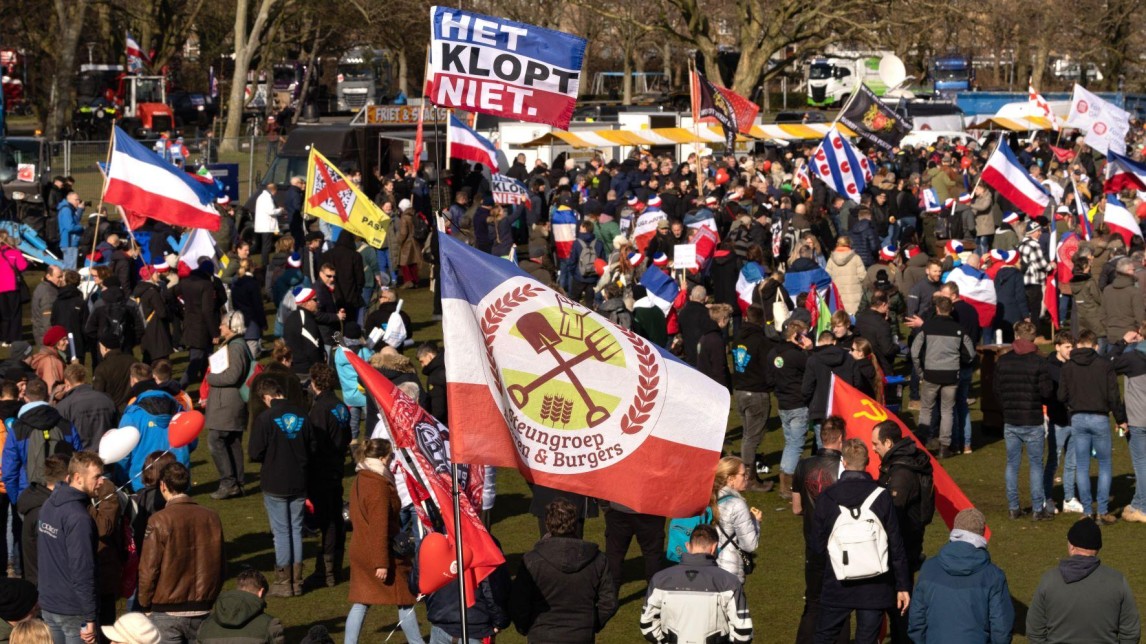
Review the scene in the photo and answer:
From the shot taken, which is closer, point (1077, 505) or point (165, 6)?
point (1077, 505)

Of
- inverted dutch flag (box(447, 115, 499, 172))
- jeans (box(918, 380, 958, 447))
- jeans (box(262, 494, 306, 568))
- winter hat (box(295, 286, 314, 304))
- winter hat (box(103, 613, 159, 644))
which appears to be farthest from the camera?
inverted dutch flag (box(447, 115, 499, 172))

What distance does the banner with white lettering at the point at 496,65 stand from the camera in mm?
8898

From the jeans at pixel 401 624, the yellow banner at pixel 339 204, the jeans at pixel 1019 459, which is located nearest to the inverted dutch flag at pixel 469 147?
the yellow banner at pixel 339 204

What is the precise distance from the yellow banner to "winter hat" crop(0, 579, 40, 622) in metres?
11.0

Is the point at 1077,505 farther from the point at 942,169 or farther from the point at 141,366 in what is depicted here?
the point at 942,169

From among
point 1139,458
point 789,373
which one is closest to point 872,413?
point 789,373

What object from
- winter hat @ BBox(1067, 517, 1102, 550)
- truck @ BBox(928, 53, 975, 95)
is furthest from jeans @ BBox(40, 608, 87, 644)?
truck @ BBox(928, 53, 975, 95)

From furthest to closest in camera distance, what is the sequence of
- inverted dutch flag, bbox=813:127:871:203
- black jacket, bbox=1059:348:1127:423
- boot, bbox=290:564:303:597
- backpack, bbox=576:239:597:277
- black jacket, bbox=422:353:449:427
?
inverted dutch flag, bbox=813:127:871:203
backpack, bbox=576:239:597:277
black jacket, bbox=422:353:449:427
black jacket, bbox=1059:348:1127:423
boot, bbox=290:564:303:597

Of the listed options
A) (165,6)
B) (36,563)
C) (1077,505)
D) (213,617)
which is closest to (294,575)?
(36,563)

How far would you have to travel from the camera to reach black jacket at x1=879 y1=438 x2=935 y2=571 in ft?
30.6

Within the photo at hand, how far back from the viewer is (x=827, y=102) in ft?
225

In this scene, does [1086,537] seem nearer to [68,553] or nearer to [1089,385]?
[1089,385]

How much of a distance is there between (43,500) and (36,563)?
1.44ft

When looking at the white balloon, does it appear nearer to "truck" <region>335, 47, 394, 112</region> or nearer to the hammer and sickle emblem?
the hammer and sickle emblem
